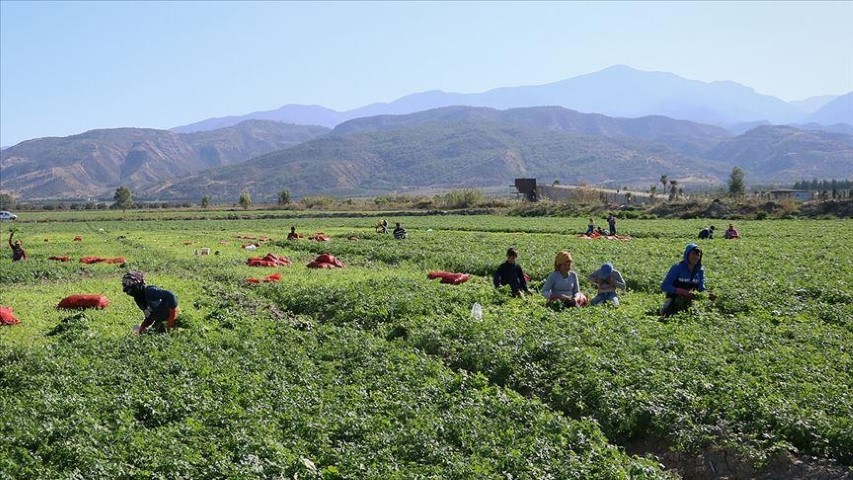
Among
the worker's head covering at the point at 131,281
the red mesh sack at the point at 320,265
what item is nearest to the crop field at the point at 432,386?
the worker's head covering at the point at 131,281

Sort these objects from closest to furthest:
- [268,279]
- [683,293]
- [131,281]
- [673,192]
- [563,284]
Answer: [131,281] → [683,293] → [563,284] → [268,279] → [673,192]

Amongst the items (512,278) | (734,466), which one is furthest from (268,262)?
(734,466)

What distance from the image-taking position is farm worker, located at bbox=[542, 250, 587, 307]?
1858 centimetres

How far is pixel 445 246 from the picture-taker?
37.3m

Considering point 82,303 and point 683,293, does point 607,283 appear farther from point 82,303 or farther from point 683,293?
point 82,303

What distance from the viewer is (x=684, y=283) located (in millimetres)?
17594

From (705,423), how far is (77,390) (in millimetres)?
9923

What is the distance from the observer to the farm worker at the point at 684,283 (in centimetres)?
1711

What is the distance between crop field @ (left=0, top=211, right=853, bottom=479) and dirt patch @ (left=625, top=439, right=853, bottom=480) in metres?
0.04

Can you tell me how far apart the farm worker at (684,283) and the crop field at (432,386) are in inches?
16.1

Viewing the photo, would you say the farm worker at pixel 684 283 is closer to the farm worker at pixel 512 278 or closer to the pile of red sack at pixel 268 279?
the farm worker at pixel 512 278

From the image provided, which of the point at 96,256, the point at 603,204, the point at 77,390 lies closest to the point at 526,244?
the point at 96,256

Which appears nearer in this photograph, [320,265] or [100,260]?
[320,265]

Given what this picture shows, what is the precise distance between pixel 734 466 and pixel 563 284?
372 inches
